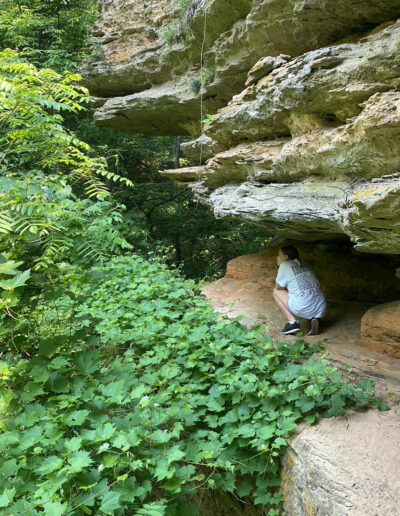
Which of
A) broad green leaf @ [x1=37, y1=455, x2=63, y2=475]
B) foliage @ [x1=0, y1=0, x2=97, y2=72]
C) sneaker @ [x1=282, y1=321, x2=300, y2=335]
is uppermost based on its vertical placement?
foliage @ [x1=0, y1=0, x2=97, y2=72]

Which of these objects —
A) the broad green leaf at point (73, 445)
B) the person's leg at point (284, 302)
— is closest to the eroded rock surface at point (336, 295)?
the person's leg at point (284, 302)

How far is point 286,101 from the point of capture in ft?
15.1

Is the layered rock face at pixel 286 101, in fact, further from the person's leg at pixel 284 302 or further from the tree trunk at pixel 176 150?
the tree trunk at pixel 176 150

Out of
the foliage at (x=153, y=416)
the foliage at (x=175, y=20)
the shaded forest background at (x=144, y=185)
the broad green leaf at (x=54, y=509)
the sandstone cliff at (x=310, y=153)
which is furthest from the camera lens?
the shaded forest background at (x=144, y=185)

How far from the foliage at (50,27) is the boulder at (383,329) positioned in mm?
9395

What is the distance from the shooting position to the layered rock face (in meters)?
3.57

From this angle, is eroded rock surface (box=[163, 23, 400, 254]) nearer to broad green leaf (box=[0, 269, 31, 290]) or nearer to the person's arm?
the person's arm

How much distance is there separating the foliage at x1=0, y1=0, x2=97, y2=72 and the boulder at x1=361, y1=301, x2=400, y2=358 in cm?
940

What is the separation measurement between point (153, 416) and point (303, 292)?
A: 118 inches

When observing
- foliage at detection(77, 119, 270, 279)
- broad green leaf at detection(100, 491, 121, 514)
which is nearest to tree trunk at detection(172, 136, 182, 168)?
foliage at detection(77, 119, 270, 279)

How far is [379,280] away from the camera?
6176 millimetres

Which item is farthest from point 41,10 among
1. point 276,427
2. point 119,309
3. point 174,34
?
point 276,427

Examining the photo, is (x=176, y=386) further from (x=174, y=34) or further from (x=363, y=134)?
(x=174, y=34)

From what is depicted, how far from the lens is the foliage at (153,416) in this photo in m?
2.26
